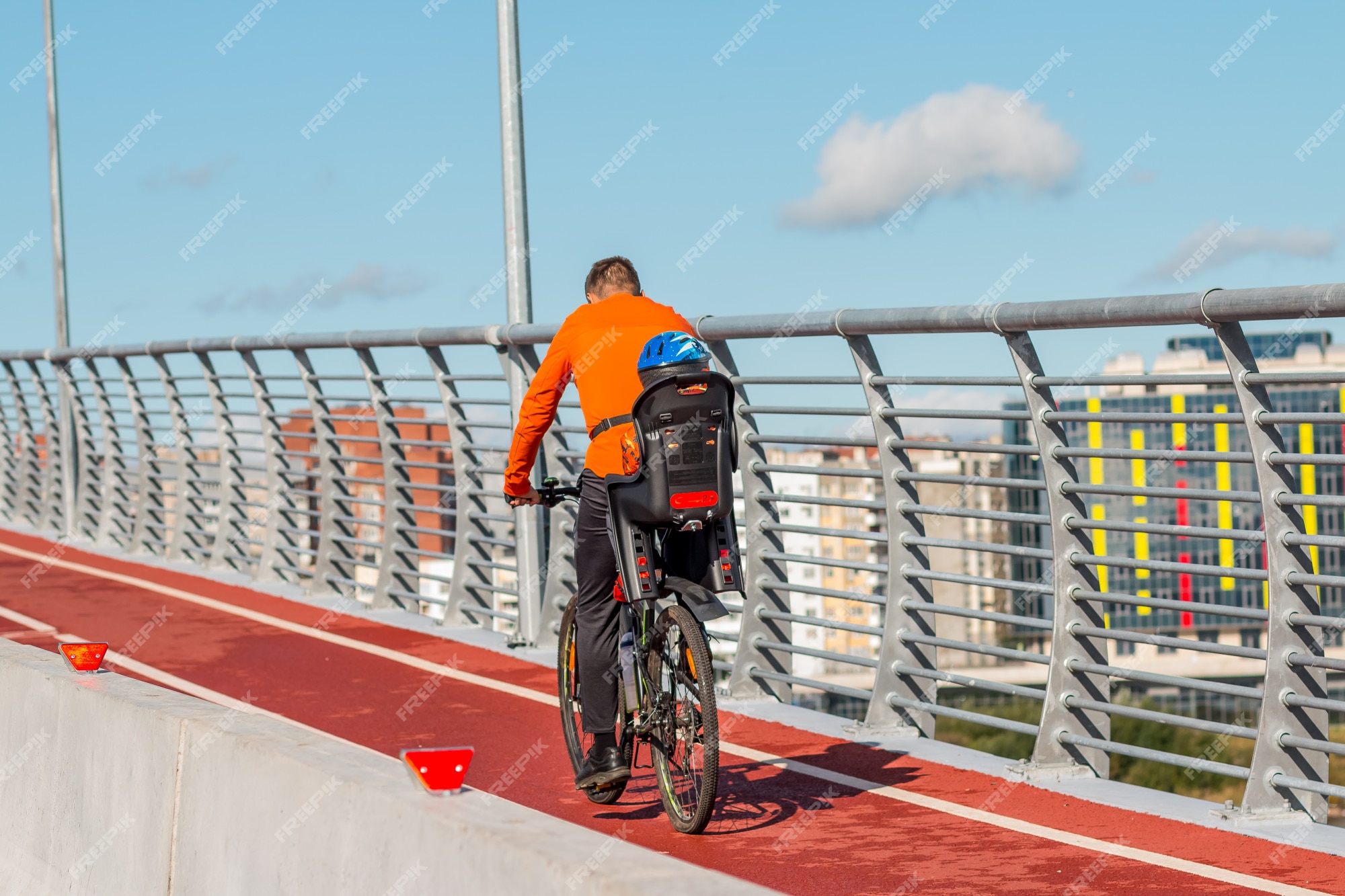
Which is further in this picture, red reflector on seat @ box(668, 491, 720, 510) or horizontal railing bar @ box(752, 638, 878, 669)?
horizontal railing bar @ box(752, 638, 878, 669)

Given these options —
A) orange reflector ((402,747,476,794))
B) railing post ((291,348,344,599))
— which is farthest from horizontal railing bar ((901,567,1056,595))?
railing post ((291,348,344,599))

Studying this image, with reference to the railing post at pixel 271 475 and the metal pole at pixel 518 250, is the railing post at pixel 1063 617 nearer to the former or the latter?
the metal pole at pixel 518 250

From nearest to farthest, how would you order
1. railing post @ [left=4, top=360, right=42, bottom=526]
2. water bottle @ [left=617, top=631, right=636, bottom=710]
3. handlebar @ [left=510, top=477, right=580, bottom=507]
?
1. water bottle @ [left=617, top=631, right=636, bottom=710]
2. handlebar @ [left=510, top=477, right=580, bottom=507]
3. railing post @ [left=4, top=360, right=42, bottom=526]

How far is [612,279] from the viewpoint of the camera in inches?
229

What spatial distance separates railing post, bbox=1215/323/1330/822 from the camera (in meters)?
5.61

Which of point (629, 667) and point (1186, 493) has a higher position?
point (1186, 493)

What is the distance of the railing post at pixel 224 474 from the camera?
14.4 m

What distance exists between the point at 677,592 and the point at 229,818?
1675 mm

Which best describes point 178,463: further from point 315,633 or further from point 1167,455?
point 1167,455

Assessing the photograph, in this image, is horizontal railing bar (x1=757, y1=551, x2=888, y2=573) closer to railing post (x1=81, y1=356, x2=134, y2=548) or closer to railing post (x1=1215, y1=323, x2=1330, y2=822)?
railing post (x1=1215, y1=323, x2=1330, y2=822)

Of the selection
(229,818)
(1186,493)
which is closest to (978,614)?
(1186,493)

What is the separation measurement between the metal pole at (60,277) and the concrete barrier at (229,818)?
41.5 ft

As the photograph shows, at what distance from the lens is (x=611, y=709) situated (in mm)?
5887

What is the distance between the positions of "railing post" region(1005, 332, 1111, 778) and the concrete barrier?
314 centimetres
